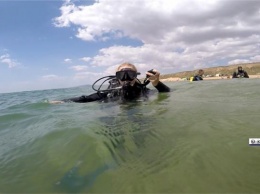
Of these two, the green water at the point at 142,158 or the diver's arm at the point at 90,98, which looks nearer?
the green water at the point at 142,158

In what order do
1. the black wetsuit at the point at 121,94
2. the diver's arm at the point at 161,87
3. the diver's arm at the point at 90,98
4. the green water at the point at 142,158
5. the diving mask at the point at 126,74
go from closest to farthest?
the green water at the point at 142,158 → the diving mask at the point at 126,74 → the black wetsuit at the point at 121,94 → the diver's arm at the point at 90,98 → the diver's arm at the point at 161,87

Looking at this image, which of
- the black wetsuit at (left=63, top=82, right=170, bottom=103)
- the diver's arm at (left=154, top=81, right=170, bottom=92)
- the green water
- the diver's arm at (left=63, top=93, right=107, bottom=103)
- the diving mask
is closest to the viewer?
the green water

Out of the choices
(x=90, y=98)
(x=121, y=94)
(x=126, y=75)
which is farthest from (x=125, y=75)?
(x=90, y=98)

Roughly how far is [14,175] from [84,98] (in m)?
4.57

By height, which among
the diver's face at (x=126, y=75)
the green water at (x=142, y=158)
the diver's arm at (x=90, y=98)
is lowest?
the green water at (x=142, y=158)

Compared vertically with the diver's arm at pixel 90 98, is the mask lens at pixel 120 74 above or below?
above

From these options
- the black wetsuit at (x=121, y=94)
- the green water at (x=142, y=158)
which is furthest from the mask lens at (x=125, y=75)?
the green water at (x=142, y=158)

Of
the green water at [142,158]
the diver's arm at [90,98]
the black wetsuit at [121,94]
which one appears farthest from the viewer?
the diver's arm at [90,98]

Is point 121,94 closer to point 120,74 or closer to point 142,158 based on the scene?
point 120,74

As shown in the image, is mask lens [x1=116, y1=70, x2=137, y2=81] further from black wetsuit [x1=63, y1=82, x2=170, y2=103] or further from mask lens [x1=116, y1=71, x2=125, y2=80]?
black wetsuit [x1=63, y1=82, x2=170, y2=103]

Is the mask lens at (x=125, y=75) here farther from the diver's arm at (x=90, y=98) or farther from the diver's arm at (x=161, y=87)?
the diver's arm at (x=161, y=87)

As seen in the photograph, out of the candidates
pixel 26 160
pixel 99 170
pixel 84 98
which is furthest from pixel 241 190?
pixel 84 98

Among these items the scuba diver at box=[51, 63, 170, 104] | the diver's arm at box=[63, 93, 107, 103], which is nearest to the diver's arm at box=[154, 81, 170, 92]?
the scuba diver at box=[51, 63, 170, 104]

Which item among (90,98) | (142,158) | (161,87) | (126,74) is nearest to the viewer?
(142,158)
